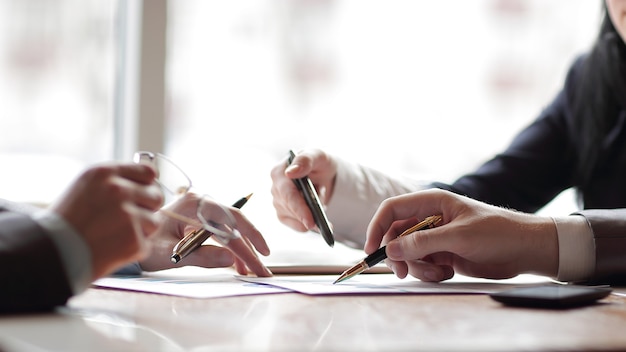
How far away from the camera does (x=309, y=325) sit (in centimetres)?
59

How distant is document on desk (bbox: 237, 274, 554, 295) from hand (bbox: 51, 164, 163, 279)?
237 mm

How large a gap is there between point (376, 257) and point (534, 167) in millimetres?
931

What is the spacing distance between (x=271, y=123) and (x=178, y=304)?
162 centimetres

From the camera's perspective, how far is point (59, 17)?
7.02ft

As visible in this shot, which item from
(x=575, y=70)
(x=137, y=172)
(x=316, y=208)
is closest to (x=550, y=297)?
(x=137, y=172)

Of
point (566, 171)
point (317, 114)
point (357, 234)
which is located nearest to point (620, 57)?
point (566, 171)

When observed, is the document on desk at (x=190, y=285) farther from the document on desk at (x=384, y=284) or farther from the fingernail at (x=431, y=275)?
the fingernail at (x=431, y=275)

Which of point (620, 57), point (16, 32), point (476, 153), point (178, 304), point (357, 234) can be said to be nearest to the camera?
point (178, 304)

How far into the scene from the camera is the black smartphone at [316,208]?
1.14m

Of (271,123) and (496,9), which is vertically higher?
(496,9)

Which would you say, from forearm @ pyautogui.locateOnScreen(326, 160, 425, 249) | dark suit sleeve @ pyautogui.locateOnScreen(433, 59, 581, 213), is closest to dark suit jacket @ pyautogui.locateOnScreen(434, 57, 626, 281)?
dark suit sleeve @ pyautogui.locateOnScreen(433, 59, 581, 213)

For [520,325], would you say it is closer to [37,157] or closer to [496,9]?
[37,157]

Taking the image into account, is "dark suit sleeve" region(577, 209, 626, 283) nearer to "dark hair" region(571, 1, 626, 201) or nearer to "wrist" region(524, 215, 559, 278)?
"wrist" region(524, 215, 559, 278)

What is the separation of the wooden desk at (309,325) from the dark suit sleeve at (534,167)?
908mm
